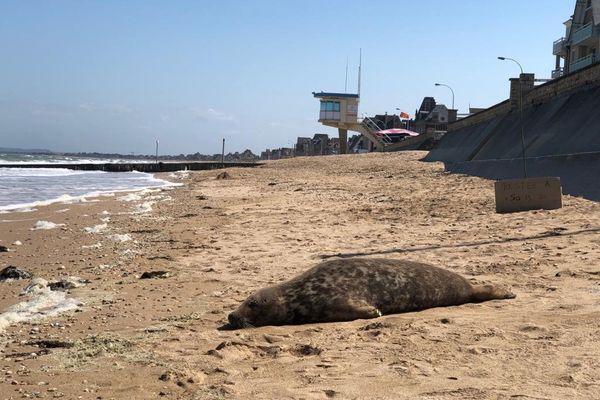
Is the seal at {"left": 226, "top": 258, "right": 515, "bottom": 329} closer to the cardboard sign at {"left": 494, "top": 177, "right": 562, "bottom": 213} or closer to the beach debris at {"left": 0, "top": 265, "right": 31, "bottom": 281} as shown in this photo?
the beach debris at {"left": 0, "top": 265, "right": 31, "bottom": 281}

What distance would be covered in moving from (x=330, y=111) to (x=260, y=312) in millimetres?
64640

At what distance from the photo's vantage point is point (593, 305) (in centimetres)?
542

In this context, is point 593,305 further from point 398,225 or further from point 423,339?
point 398,225

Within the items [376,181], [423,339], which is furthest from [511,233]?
[376,181]

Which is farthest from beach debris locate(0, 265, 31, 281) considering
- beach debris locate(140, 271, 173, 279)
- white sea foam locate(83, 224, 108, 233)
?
white sea foam locate(83, 224, 108, 233)

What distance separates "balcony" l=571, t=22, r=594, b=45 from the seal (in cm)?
4762

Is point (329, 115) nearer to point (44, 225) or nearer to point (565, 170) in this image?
point (565, 170)

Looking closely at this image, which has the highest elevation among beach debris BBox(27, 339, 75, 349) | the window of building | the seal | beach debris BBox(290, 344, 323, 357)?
the window of building

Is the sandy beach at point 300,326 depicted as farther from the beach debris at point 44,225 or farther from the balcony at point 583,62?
the balcony at point 583,62

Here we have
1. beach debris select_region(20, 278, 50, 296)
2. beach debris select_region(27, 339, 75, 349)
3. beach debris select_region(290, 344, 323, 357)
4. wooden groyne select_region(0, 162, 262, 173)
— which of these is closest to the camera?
beach debris select_region(290, 344, 323, 357)

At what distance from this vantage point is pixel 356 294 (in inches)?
236

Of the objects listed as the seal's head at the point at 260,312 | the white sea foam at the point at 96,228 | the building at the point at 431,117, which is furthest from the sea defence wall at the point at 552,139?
the building at the point at 431,117

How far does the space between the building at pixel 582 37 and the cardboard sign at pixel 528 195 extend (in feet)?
125

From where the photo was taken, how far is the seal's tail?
20.1 feet
